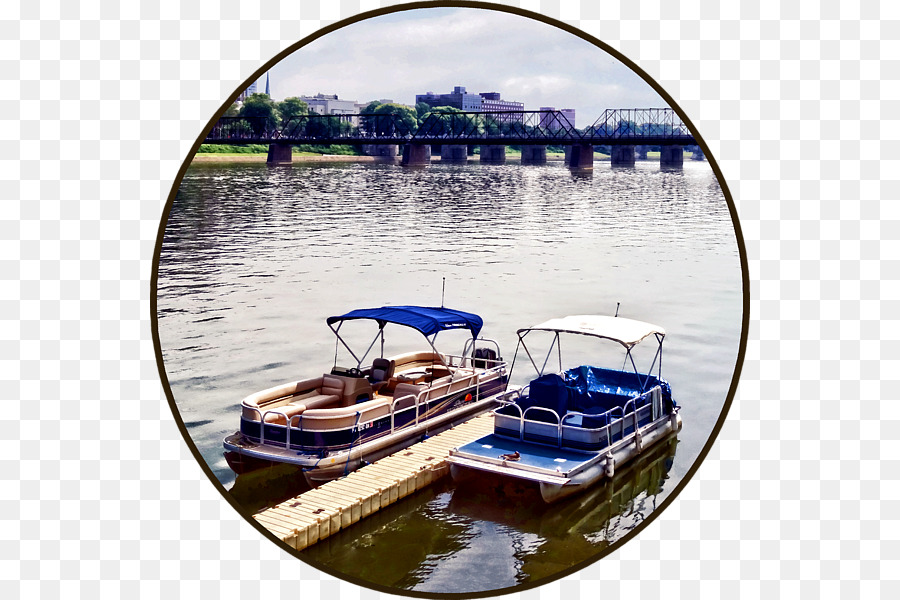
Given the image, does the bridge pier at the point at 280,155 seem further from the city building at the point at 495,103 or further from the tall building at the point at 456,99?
the city building at the point at 495,103

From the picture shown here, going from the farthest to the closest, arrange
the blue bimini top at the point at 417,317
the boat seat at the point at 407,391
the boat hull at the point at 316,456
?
the blue bimini top at the point at 417,317 < the boat seat at the point at 407,391 < the boat hull at the point at 316,456

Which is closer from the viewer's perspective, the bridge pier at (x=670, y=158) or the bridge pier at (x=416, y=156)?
the bridge pier at (x=670, y=158)

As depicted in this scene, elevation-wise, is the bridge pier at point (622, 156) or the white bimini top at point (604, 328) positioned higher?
the bridge pier at point (622, 156)

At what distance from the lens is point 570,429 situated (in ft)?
28.4

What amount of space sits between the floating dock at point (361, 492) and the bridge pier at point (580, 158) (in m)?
14.4

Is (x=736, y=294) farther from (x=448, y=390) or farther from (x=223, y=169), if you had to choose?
(x=223, y=169)

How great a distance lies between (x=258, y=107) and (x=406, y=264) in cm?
411

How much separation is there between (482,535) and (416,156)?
18.6 m

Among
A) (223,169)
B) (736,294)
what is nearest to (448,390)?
(736,294)

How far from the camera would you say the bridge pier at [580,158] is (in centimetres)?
2305

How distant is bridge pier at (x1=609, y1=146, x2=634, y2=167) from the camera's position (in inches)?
974

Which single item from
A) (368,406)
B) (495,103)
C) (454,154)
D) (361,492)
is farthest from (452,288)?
(454,154)

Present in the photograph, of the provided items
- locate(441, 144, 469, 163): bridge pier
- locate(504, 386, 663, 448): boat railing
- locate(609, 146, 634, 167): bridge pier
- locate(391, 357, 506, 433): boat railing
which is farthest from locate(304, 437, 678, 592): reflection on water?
locate(441, 144, 469, 163): bridge pier

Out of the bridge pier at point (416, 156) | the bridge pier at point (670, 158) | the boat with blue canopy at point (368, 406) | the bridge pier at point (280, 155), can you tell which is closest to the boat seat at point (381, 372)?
the boat with blue canopy at point (368, 406)
